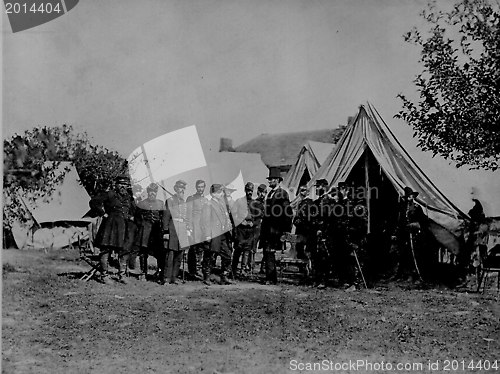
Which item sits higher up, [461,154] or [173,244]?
[461,154]

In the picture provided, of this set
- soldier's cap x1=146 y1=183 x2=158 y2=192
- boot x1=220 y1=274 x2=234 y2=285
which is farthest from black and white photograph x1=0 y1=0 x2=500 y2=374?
boot x1=220 y1=274 x2=234 y2=285

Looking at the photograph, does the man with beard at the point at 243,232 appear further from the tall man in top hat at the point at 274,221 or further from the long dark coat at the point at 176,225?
the long dark coat at the point at 176,225

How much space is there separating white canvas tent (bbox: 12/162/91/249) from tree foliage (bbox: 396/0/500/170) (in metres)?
2.31

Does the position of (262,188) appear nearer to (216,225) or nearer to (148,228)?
(216,225)

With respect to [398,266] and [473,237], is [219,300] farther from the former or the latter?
[473,237]

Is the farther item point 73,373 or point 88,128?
point 88,128

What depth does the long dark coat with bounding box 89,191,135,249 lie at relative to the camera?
4.30 meters

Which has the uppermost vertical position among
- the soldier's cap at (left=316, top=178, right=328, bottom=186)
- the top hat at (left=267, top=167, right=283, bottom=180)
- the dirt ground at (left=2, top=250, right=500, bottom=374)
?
the top hat at (left=267, top=167, right=283, bottom=180)

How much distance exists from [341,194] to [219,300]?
3.72 ft

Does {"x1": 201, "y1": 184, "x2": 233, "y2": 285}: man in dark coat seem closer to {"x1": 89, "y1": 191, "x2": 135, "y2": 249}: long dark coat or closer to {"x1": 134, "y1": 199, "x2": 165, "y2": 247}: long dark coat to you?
{"x1": 134, "y1": 199, "x2": 165, "y2": 247}: long dark coat

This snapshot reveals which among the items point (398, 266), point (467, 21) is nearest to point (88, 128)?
point (398, 266)

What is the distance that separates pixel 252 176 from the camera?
4285 mm

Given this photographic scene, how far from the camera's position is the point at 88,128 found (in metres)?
4.31

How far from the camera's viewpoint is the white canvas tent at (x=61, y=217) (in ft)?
14.1
